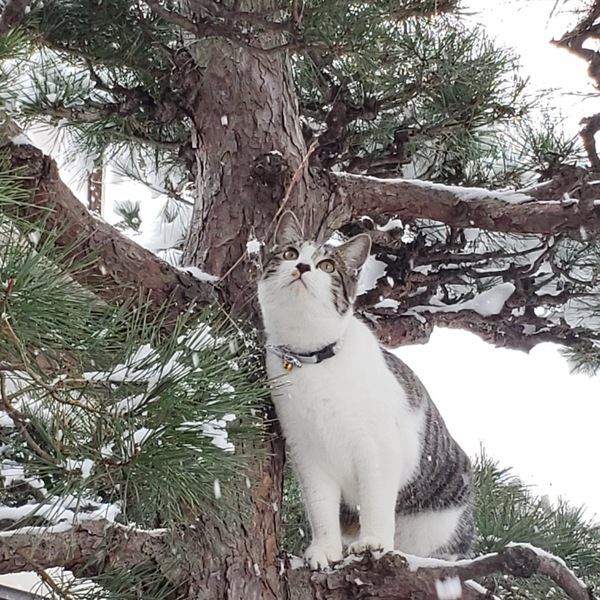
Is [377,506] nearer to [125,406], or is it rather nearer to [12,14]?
[125,406]

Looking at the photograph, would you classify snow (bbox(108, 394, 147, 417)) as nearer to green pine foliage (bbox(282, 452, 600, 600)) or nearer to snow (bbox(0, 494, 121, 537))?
snow (bbox(0, 494, 121, 537))

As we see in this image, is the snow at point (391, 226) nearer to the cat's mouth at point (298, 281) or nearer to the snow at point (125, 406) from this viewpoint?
the cat's mouth at point (298, 281)

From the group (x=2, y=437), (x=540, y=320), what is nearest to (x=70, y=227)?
(x=2, y=437)

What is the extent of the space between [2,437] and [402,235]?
0.85m

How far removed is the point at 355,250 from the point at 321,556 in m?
0.46

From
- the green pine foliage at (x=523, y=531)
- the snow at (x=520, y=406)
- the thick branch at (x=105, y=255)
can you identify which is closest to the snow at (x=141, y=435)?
the thick branch at (x=105, y=255)

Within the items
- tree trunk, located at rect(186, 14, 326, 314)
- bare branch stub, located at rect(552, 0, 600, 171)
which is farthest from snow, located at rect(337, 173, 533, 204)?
bare branch stub, located at rect(552, 0, 600, 171)

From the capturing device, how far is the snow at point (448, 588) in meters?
0.97

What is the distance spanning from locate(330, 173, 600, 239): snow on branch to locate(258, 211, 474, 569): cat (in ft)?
0.40

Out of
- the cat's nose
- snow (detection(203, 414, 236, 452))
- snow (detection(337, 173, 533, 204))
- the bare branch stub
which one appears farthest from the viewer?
snow (detection(337, 173, 533, 204))

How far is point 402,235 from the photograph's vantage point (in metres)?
1.53

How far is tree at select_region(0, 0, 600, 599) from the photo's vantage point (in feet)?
2.27

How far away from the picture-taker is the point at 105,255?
105 centimetres

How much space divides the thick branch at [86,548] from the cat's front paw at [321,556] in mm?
250
